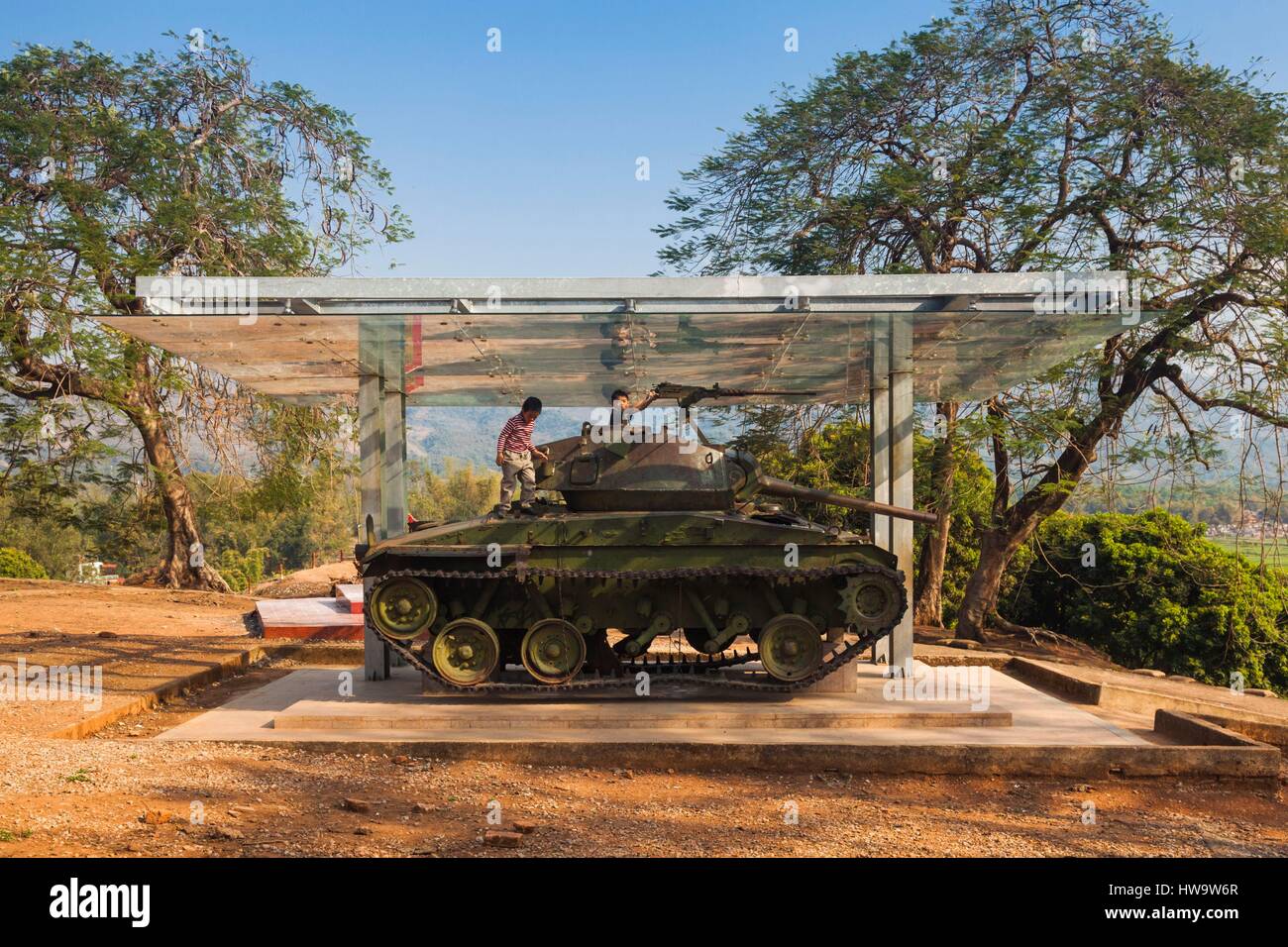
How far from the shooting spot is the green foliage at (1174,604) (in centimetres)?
2222

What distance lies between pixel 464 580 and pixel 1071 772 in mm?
5582

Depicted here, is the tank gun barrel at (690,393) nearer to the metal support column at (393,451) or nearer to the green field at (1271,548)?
the metal support column at (393,451)

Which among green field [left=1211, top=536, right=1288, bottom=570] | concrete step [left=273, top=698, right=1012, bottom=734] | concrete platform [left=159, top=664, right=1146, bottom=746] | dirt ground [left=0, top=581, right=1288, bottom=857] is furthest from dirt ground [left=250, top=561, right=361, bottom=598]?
green field [left=1211, top=536, right=1288, bottom=570]

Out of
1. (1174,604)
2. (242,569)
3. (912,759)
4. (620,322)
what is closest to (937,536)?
(1174,604)

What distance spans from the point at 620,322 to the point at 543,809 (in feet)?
15.2

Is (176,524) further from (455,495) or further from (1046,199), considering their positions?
(455,495)

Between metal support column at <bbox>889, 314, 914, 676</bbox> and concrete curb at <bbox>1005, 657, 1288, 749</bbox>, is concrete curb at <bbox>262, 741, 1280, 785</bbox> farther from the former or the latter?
metal support column at <bbox>889, 314, 914, 676</bbox>

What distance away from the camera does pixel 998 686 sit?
12.4 m

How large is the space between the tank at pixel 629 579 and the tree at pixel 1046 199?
26.9 feet

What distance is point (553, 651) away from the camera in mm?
10875

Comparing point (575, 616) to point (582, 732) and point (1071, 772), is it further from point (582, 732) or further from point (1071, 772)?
point (1071, 772)

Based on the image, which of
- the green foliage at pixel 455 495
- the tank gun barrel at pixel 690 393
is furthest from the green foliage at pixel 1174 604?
the green foliage at pixel 455 495

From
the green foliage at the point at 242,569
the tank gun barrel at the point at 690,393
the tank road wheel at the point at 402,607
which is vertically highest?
the tank gun barrel at the point at 690,393

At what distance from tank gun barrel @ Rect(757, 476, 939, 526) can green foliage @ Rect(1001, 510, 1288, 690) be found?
11142mm
